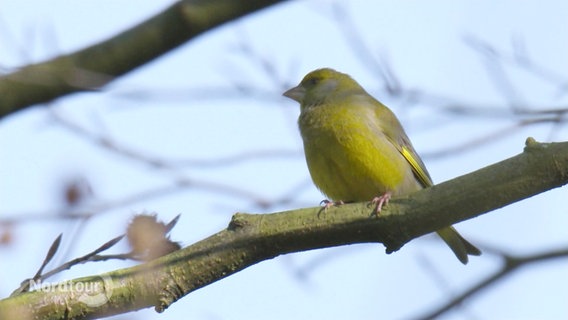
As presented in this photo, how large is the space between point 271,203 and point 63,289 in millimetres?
915

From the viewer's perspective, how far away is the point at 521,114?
3568mm

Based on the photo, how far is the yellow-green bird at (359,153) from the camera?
5.88 meters

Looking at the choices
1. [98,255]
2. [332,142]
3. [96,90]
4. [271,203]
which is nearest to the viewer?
[98,255]

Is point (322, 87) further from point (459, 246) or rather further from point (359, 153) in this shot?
point (459, 246)

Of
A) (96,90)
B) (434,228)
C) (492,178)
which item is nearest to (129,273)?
(96,90)

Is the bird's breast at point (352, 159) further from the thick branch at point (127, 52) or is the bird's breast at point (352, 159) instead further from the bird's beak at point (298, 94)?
the thick branch at point (127, 52)

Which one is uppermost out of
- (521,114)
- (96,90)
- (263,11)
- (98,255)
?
(263,11)

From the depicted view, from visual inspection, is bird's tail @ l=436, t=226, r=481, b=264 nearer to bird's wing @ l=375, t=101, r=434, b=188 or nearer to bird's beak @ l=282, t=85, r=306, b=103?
bird's wing @ l=375, t=101, r=434, b=188

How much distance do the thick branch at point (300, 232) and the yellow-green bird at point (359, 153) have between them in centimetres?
162

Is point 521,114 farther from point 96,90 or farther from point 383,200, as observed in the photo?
point 96,90

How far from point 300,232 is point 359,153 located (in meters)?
2.09

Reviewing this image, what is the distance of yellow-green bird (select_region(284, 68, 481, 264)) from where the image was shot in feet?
19.3

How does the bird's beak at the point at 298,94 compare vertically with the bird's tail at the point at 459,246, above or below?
above

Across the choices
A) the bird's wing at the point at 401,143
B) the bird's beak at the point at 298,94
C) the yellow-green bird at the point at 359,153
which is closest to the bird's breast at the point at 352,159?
the yellow-green bird at the point at 359,153
